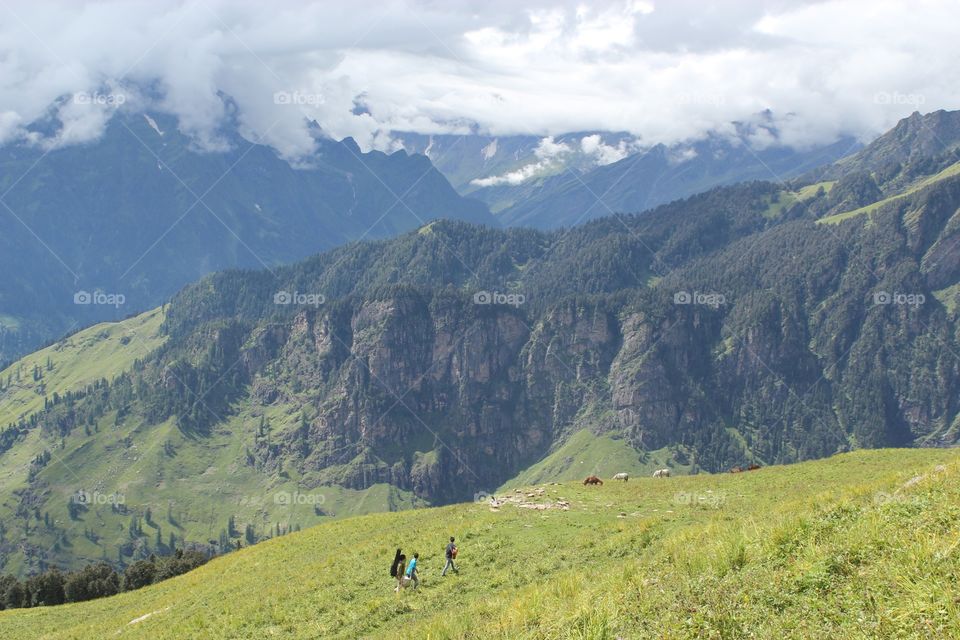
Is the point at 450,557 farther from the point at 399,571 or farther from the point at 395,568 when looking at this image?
the point at 395,568

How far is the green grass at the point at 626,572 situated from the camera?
88.6 ft

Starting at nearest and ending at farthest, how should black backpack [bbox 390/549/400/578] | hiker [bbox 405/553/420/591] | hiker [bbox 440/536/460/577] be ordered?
hiker [bbox 405/553/420/591] → black backpack [bbox 390/549/400/578] → hiker [bbox 440/536/460/577]

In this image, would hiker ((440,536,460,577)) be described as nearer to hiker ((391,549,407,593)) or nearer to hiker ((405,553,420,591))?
hiker ((405,553,420,591))

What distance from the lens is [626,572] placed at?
3478 cm

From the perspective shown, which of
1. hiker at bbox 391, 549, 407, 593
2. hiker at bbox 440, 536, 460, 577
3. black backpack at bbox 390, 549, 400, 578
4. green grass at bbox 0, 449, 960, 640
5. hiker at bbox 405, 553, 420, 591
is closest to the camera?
green grass at bbox 0, 449, 960, 640

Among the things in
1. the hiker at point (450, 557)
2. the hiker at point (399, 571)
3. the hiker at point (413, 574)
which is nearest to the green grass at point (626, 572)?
the hiker at point (450, 557)

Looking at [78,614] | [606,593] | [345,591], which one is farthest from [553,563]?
[78,614]

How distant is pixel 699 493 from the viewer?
69.0 meters

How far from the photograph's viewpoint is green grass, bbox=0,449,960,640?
27016mm

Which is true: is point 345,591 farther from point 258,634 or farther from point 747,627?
point 747,627

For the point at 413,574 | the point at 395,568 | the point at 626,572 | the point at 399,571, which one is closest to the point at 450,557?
the point at 413,574

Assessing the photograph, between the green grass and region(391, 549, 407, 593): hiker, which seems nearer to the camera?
the green grass

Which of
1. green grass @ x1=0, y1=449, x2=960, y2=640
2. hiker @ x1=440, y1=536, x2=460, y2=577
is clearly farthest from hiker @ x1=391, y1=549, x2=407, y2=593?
hiker @ x1=440, y1=536, x2=460, y2=577

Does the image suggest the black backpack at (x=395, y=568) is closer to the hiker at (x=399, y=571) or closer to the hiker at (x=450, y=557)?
the hiker at (x=399, y=571)
